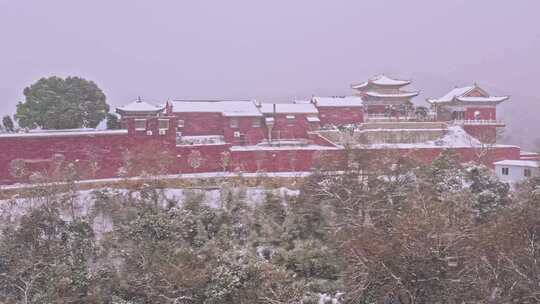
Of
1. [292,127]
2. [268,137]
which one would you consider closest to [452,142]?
[292,127]

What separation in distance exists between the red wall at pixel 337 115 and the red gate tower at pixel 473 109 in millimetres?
4728

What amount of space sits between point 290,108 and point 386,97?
5.65 meters

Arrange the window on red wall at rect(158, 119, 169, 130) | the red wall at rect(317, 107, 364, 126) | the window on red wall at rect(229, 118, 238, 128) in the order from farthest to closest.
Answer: the red wall at rect(317, 107, 364, 126) < the window on red wall at rect(229, 118, 238, 128) < the window on red wall at rect(158, 119, 169, 130)

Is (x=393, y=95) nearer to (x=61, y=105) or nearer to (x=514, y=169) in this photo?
(x=514, y=169)

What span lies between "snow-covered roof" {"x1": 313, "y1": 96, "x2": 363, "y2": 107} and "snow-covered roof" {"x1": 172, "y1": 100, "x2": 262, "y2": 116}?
11.4 feet

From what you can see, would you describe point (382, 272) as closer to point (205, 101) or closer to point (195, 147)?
point (195, 147)

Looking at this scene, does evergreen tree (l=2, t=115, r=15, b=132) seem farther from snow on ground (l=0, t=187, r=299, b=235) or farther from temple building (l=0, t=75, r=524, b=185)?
snow on ground (l=0, t=187, r=299, b=235)

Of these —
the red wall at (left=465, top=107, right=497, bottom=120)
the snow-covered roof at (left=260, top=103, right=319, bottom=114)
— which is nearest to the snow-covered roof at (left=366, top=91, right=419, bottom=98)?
the red wall at (left=465, top=107, right=497, bottom=120)

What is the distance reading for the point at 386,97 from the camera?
78.9ft

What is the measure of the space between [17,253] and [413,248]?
27.1 feet

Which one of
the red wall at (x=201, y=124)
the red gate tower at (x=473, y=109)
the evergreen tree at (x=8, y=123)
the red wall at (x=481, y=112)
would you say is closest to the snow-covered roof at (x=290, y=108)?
the red wall at (x=201, y=124)

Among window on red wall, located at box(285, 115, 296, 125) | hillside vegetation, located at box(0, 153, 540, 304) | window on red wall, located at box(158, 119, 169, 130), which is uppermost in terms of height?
window on red wall, located at box(285, 115, 296, 125)

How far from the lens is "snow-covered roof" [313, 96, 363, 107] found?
74.8 ft

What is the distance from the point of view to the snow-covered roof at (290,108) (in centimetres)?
2169
